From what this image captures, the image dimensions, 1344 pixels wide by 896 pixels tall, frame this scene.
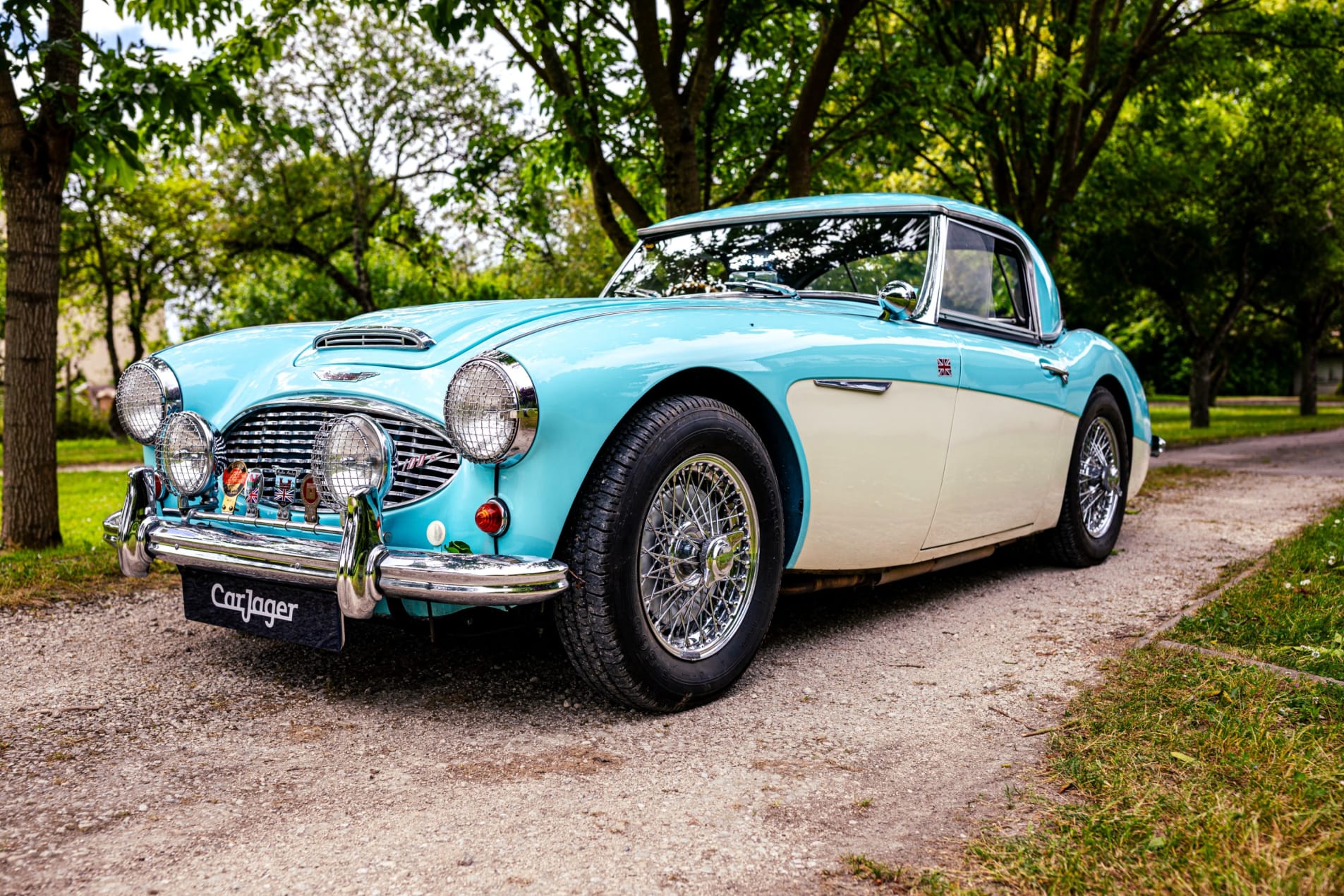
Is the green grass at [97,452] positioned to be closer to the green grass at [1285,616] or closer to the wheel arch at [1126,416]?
the wheel arch at [1126,416]

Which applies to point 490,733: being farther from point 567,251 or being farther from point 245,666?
point 567,251

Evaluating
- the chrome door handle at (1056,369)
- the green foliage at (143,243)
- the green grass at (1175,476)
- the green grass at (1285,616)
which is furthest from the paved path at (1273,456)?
the green foliage at (143,243)

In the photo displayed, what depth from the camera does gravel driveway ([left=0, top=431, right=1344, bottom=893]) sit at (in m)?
2.10

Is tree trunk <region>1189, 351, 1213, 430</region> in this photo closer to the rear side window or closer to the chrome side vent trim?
the rear side window

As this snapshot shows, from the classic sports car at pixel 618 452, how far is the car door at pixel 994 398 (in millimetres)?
18

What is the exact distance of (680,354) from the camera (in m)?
2.93

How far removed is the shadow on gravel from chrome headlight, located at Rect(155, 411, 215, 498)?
0.64 metres

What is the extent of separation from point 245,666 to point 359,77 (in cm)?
1494

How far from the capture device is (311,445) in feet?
9.81

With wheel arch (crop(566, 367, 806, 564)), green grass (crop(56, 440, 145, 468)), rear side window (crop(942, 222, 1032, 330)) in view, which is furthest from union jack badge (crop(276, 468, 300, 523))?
green grass (crop(56, 440, 145, 468))

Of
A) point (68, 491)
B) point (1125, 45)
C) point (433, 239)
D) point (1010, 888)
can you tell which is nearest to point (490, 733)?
point (1010, 888)

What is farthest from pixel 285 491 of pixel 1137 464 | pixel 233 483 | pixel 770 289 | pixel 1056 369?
pixel 1137 464

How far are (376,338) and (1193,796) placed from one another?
2.38 m

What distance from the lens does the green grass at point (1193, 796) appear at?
6.31ft
